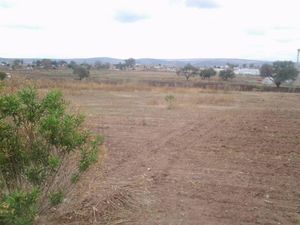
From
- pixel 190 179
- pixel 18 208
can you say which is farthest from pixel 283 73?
pixel 18 208

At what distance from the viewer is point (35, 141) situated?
4.53m

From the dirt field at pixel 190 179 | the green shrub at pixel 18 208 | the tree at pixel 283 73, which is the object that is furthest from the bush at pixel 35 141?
the tree at pixel 283 73

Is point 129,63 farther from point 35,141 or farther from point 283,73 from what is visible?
point 35,141

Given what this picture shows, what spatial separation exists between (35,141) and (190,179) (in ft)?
11.8

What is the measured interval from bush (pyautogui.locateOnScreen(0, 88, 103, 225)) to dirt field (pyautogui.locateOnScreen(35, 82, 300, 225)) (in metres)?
0.76

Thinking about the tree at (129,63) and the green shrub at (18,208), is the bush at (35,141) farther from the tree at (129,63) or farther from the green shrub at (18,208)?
the tree at (129,63)

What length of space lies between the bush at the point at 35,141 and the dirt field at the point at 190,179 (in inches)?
29.8

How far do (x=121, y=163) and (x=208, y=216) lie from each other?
2.97 m

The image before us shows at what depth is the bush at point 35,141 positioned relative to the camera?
13.9 feet

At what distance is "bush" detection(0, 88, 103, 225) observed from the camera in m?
4.23

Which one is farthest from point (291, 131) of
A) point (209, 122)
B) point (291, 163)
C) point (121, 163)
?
point (121, 163)

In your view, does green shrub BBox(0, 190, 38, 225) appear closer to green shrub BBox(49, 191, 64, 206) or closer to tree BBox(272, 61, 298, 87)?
green shrub BBox(49, 191, 64, 206)

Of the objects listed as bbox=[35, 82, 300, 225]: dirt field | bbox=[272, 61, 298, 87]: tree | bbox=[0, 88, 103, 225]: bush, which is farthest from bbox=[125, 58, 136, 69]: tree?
bbox=[0, 88, 103, 225]: bush

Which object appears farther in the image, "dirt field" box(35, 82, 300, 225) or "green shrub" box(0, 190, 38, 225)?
"dirt field" box(35, 82, 300, 225)
